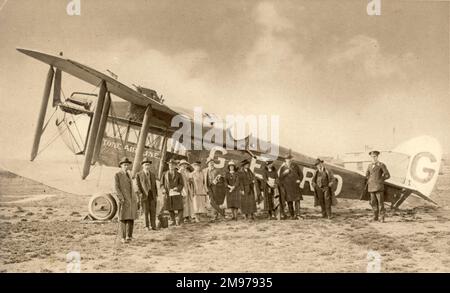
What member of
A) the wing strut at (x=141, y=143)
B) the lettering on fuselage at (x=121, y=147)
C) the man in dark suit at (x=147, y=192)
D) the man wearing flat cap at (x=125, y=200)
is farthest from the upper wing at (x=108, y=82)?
the man wearing flat cap at (x=125, y=200)

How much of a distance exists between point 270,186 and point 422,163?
130 inches

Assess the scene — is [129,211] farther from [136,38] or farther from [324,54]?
[324,54]

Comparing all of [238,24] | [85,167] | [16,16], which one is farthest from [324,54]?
[16,16]

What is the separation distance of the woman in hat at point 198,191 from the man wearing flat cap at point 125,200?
154 centimetres

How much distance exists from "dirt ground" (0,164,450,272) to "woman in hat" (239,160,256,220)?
0.80 feet

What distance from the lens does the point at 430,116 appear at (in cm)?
823

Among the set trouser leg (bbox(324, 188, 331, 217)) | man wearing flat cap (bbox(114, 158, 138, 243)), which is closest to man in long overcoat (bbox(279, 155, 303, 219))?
trouser leg (bbox(324, 188, 331, 217))

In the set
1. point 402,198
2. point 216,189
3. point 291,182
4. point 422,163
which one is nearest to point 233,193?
point 216,189

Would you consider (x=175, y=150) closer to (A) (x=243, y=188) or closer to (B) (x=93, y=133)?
(A) (x=243, y=188)

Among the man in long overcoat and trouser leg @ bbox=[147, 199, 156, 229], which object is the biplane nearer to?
the man in long overcoat

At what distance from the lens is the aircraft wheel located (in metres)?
6.99

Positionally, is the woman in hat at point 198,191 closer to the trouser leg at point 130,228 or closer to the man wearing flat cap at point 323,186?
the trouser leg at point 130,228

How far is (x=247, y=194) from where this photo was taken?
7.58 metres

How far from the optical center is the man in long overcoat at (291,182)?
7.48m
